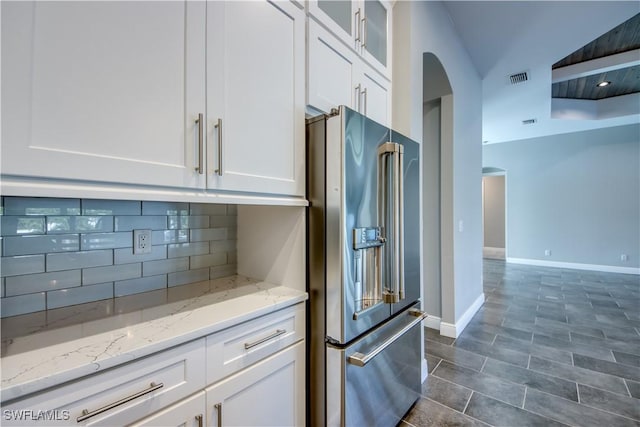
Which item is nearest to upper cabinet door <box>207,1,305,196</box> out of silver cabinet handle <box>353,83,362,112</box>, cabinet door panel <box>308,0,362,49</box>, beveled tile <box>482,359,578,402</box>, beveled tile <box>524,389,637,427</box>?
cabinet door panel <box>308,0,362,49</box>

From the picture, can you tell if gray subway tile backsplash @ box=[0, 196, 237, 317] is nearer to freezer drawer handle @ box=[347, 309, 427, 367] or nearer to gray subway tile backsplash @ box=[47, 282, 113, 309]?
gray subway tile backsplash @ box=[47, 282, 113, 309]

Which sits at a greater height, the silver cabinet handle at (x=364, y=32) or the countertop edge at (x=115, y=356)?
the silver cabinet handle at (x=364, y=32)

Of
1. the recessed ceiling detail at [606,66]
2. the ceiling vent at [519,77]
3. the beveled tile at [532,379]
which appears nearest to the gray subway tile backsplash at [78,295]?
the beveled tile at [532,379]

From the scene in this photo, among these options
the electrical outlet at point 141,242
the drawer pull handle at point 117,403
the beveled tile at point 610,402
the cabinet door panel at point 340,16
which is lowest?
the beveled tile at point 610,402

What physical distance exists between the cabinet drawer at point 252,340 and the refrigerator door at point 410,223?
662mm

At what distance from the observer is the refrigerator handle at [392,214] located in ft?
5.03

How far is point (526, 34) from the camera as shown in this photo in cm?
299

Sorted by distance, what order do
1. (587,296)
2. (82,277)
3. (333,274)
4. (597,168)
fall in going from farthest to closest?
1. (597,168)
2. (587,296)
3. (333,274)
4. (82,277)

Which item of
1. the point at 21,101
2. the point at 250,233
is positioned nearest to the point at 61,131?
the point at 21,101

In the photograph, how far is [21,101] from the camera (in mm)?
683

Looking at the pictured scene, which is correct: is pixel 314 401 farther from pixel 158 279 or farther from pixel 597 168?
pixel 597 168

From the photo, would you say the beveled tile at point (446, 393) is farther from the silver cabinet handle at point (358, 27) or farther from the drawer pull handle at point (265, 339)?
the silver cabinet handle at point (358, 27)

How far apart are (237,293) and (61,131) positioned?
903 mm

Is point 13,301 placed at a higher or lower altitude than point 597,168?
lower
